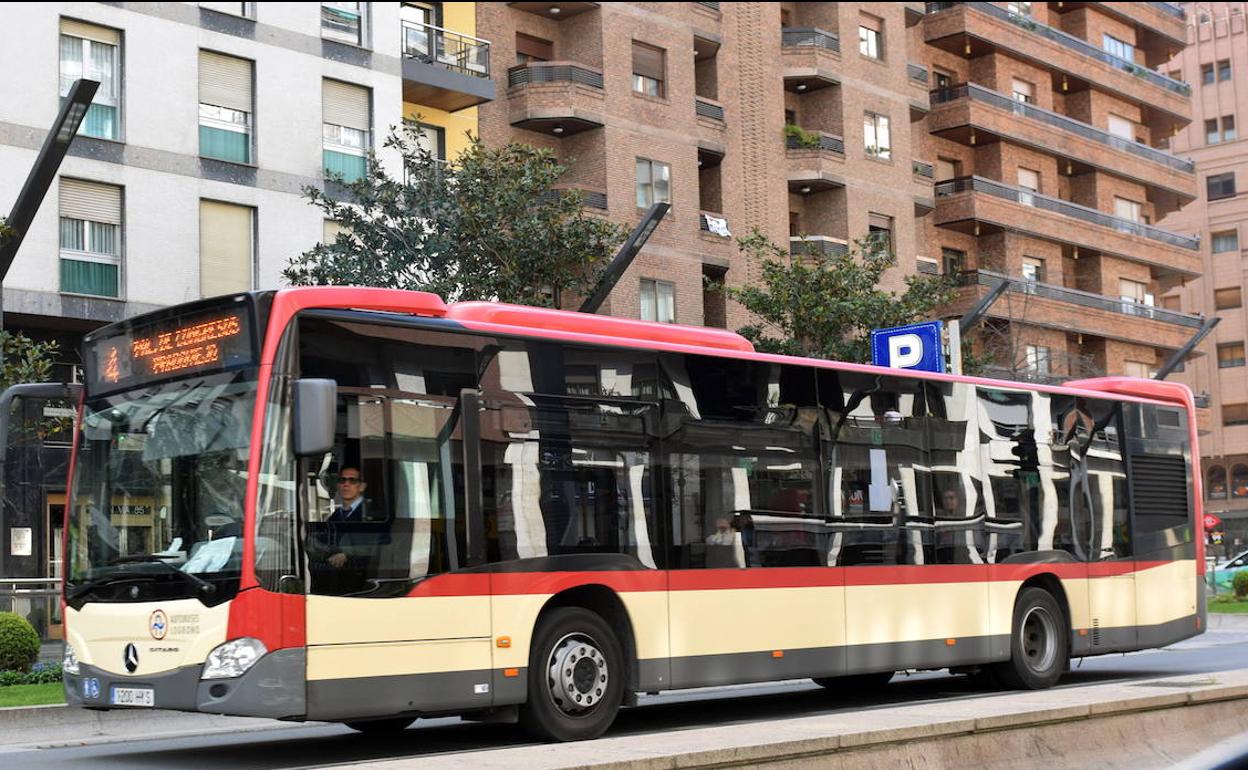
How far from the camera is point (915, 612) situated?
15.4 m

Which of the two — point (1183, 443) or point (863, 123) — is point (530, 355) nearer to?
point (1183, 443)

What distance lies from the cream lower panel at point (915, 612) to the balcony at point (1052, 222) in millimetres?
38627

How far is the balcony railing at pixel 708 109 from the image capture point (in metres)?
43.6

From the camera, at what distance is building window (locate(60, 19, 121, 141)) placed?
2970 centimetres

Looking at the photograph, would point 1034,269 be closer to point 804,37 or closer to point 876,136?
point 876,136

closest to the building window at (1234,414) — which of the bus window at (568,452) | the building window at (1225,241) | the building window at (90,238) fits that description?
the building window at (1225,241)

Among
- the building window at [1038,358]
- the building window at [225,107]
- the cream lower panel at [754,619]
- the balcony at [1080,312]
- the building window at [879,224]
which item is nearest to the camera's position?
the cream lower panel at [754,619]

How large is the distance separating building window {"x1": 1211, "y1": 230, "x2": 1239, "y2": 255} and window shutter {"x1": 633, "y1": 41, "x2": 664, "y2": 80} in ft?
168

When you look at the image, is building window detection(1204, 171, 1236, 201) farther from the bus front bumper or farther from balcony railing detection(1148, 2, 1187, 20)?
the bus front bumper

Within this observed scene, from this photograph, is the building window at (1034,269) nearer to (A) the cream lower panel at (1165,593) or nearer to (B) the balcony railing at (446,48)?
(B) the balcony railing at (446,48)

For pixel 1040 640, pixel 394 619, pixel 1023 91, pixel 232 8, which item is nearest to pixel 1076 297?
pixel 1023 91

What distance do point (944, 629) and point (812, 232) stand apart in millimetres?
33127

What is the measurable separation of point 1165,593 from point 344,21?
22.4 metres

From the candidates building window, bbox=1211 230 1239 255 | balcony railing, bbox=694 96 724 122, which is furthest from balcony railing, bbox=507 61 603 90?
building window, bbox=1211 230 1239 255
